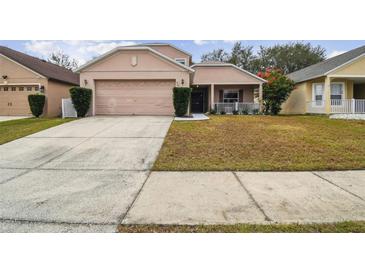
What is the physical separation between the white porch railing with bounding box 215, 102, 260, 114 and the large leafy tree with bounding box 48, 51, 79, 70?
3516 centimetres

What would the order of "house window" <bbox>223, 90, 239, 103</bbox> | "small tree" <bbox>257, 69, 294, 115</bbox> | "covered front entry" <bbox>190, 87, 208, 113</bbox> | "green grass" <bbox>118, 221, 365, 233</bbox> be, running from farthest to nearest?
"covered front entry" <bbox>190, 87, 208, 113</bbox>, "house window" <bbox>223, 90, 239, 103</bbox>, "small tree" <bbox>257, 69, 294, 115</bbox>, "green grass" <bbox>118, 221, 365, 233</bbox>

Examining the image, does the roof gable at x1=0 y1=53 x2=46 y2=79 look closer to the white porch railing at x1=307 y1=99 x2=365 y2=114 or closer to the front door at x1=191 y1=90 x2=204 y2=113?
the front door at x1=191 y1=90 x2=204 y2=113

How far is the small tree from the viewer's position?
1942 centimetres

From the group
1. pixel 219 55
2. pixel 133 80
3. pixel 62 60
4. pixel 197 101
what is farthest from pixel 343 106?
pixel 62 60

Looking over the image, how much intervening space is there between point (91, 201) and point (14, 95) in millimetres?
17990

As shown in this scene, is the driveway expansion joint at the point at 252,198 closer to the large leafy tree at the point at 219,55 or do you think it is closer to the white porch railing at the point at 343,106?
the white porch railing at the point at 343,106

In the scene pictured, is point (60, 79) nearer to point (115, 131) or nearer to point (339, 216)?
point (115, 131)

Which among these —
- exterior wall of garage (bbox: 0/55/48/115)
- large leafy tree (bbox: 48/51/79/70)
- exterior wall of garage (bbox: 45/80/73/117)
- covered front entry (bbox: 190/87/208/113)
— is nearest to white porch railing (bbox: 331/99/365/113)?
covered front entry (bbox: 190/87/208/113)

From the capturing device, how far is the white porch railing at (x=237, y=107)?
755 inches

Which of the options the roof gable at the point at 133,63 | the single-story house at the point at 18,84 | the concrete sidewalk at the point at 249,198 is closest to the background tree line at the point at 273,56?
the roof gable at the point at 133,63

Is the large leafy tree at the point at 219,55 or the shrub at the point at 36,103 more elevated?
the large leafy tree at the point at 219,55

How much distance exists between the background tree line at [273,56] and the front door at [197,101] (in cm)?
2057

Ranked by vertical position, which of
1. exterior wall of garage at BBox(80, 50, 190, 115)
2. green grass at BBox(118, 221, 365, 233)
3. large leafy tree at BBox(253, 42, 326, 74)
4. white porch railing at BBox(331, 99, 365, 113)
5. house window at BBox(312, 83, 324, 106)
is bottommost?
green grass at BBox(118, 221, 365, 233)

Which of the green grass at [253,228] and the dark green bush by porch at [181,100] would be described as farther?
the dark green bush by porch at [181,100]
